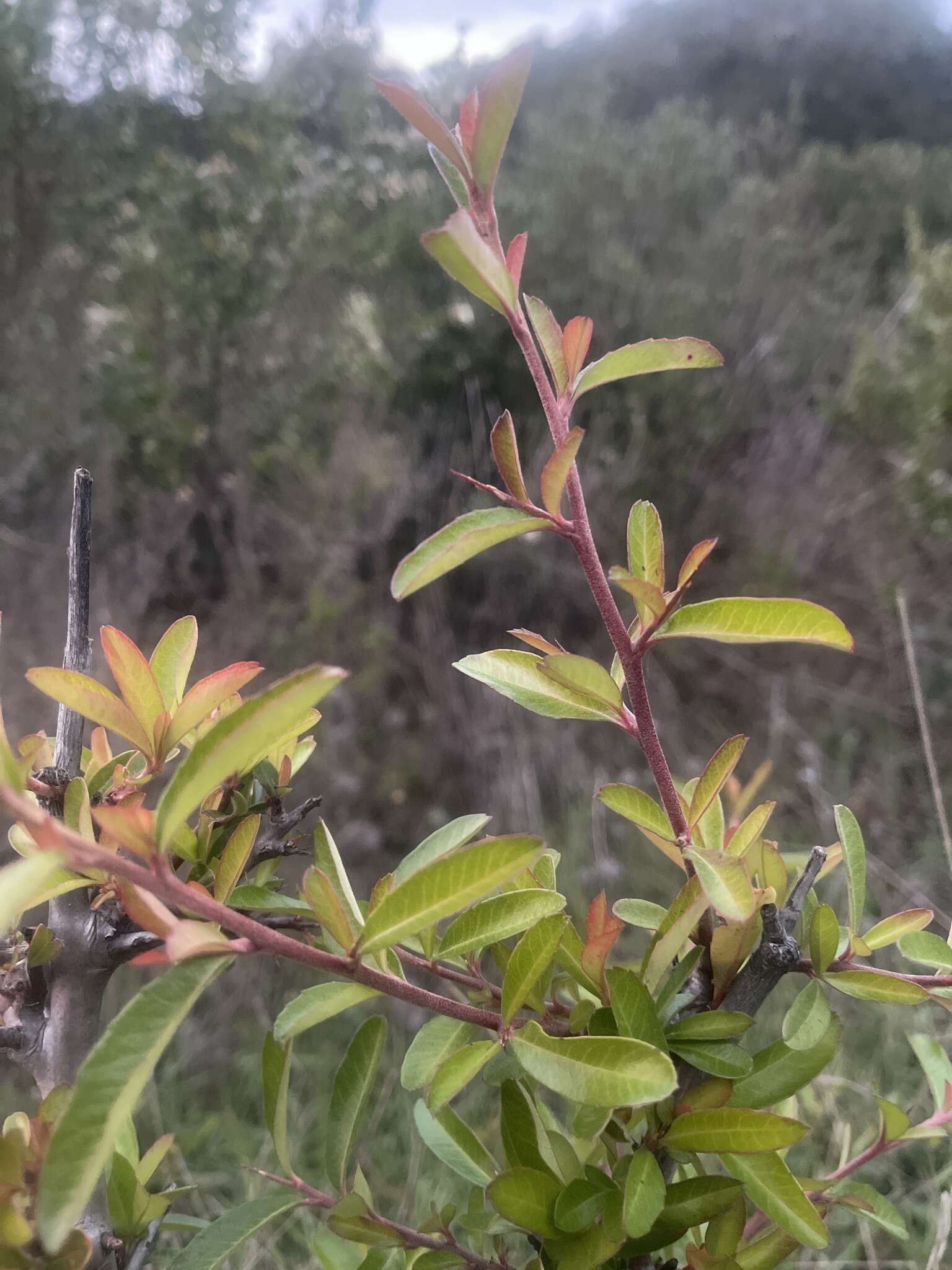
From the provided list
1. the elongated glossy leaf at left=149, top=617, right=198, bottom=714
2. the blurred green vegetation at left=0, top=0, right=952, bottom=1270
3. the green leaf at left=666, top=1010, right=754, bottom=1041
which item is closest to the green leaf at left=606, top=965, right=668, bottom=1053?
the green leaf at left=666, top=1010, right=754, bottom=1041

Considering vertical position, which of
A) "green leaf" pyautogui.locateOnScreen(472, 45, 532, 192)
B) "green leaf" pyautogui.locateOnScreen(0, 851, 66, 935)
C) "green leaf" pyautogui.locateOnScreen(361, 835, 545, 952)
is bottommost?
"green leaf" pyautogui.locateOnScreen(361, 835, 545, 952)

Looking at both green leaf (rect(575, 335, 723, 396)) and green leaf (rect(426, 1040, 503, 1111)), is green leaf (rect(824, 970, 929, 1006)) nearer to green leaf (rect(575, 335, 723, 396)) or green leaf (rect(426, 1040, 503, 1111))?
green leaf (rect(426, 1040, 503, 1111))

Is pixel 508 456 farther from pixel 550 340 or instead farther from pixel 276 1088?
pixel 276 1088

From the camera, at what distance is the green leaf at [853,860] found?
337 mm

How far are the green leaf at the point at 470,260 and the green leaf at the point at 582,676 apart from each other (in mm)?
65

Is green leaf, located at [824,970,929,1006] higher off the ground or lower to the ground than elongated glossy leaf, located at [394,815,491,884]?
lower

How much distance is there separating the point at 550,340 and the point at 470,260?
73mm

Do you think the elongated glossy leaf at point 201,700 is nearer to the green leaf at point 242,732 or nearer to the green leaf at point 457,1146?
the green leaf at point 242,732

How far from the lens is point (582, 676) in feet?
0.94

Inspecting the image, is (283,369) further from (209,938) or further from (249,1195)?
(209,938)

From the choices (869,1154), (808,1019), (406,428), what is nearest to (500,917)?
(808,1019)

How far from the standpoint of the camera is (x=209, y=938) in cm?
22

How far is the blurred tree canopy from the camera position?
1788 mm

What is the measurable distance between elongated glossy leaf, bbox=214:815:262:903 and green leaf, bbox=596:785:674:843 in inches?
5.7
